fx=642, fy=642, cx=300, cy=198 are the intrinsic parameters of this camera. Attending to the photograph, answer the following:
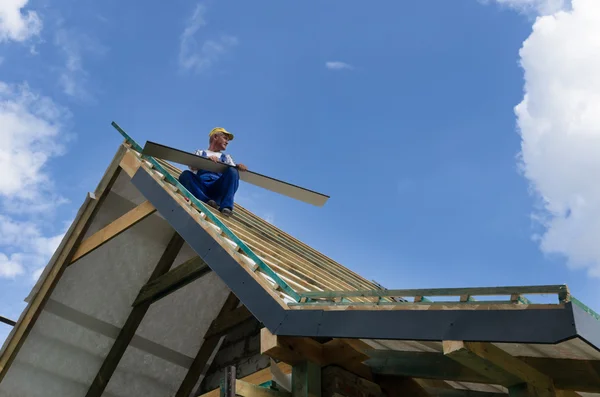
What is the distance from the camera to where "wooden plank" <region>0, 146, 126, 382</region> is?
6.30 m

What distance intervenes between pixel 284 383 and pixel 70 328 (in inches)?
144

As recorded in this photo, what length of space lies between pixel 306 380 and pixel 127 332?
3.69 meters

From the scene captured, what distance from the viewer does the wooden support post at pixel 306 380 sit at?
3.74 metres

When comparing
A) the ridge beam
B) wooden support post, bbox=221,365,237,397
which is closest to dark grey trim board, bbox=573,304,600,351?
the ridge beam

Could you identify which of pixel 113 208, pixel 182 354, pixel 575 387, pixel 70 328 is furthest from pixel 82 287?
pixel 575 387

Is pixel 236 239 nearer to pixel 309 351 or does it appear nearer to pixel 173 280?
pixel 309 351

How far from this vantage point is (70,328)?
6695 mm

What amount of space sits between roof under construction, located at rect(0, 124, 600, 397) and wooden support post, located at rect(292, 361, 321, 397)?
0.17 ft

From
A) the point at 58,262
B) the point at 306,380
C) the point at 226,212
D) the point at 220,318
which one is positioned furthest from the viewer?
the point at 220,318

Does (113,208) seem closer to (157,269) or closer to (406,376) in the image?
(157,269)

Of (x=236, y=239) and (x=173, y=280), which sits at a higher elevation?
(x=173, y=280)

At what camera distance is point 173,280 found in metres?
6.36

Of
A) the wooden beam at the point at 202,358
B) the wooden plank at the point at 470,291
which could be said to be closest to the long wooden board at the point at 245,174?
the wooden beam at the point at 202,358

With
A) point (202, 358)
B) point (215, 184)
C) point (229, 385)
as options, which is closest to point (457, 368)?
point (229, 385)
